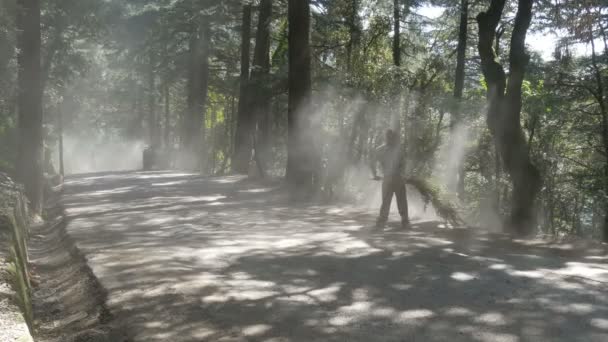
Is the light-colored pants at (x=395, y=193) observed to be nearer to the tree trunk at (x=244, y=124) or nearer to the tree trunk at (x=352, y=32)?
the tree trunk at (x=352, y=32)

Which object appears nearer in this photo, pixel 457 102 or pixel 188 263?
pixel 188 263

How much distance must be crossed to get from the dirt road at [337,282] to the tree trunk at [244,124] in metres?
16.3

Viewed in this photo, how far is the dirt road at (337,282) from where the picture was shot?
5945mm

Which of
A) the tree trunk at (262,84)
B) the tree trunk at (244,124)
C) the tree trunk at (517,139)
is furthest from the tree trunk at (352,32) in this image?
the tree trunk at (517,139)

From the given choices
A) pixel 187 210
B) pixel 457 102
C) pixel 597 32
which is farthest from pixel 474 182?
pixel 187 210

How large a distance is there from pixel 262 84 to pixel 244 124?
5.15m

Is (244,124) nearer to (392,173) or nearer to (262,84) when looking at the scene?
(262,84)

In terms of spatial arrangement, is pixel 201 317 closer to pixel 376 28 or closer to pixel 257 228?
pixel 257 228

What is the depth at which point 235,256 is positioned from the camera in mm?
9656

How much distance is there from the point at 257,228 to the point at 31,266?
426 cm

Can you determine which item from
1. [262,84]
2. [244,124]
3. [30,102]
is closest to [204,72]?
[244,124]

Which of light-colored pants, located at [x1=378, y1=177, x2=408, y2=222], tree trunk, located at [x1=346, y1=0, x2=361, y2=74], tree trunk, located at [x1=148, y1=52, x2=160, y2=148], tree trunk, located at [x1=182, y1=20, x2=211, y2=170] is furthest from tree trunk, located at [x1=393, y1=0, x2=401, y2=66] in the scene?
tree trunk, located at [x1=148, y1=52, x2=160, y2=148]

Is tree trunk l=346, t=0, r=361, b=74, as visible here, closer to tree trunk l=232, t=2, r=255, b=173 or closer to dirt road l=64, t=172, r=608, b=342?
tree trunk l=232, t=2, r=255, b=173

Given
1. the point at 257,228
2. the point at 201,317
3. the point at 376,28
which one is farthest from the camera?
the point at 376,28
